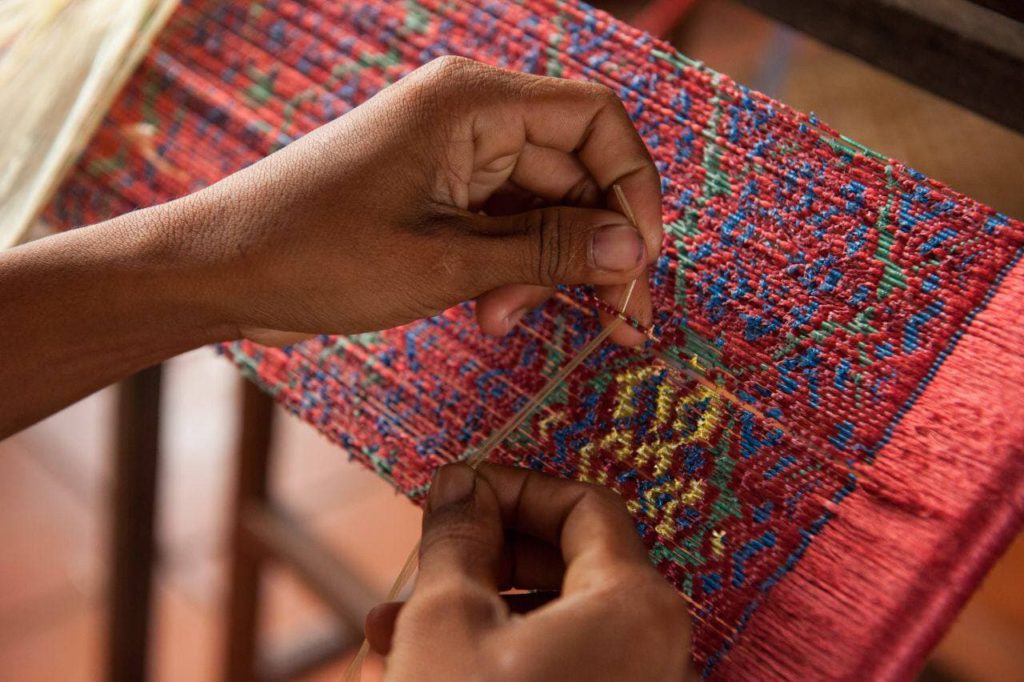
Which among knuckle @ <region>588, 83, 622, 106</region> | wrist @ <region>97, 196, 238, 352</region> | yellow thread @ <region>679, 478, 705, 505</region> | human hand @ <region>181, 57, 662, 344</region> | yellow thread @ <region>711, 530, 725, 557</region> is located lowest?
yellow thread @ <region>711, 530, 725, 557</region>

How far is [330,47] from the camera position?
1079mm

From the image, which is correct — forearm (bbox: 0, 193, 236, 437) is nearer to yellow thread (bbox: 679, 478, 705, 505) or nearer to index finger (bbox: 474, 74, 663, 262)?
index finger (bbox: 474, 74, 663, 262)

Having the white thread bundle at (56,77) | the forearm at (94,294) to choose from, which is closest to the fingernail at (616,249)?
the forearm at (94,294)

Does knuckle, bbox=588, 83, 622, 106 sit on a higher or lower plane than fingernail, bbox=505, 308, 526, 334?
higher

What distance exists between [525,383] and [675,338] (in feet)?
0.46

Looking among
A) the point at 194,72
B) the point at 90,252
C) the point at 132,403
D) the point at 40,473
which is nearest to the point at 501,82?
the point at 90,252

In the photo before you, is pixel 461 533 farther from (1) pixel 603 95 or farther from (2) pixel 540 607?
(1) pixel 603 95

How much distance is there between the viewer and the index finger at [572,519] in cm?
62

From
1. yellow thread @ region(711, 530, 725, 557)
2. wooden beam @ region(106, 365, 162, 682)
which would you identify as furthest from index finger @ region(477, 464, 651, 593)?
wooden beam @ region(106, 365, 162, 682)

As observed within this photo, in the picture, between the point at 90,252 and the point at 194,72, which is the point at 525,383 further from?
the point at 194,72

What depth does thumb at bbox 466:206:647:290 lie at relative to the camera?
A: 0.76 metres

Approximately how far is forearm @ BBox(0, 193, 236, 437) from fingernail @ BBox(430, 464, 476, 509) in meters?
0.26

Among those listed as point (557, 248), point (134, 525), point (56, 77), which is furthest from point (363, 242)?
point (134, 525)

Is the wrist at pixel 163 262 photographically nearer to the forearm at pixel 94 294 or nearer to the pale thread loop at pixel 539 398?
the forearm at pixel 94 294
